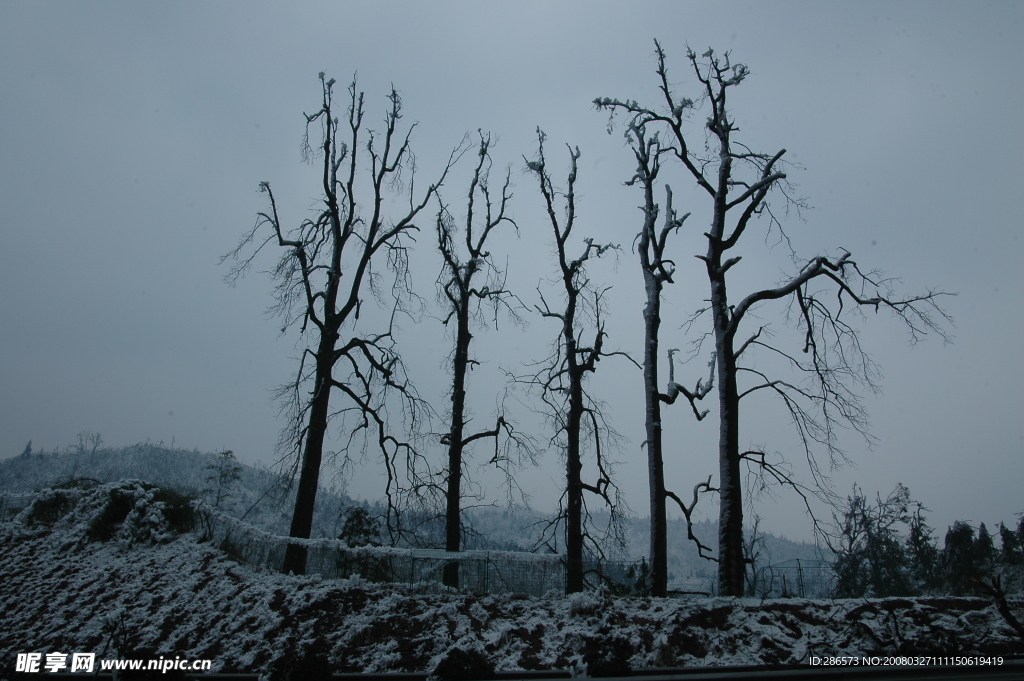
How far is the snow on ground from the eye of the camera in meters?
7.73

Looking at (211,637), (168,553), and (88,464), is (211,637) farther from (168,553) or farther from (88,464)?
(88,464)

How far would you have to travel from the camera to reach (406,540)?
16.6 meters

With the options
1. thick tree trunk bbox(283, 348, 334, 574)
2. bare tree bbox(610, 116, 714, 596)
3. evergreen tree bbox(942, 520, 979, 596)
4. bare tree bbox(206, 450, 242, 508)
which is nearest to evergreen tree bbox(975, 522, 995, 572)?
evergreen tree bbox(942, 520, 979, 596)

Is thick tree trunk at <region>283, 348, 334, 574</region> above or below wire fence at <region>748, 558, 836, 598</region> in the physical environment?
above

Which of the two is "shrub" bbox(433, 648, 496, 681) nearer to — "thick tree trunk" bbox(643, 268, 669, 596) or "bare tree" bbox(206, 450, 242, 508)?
"thick tree trunk" bbox(643, 268, 669, 596)

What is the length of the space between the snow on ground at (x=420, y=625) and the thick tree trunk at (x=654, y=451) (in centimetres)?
239

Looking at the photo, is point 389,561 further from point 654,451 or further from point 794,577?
point 794,577

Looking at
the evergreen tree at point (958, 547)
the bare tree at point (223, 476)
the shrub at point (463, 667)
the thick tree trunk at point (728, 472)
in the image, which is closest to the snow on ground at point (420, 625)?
the shrub at point (463, 667)

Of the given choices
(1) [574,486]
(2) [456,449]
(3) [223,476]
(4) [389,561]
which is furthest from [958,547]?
(3) [223,476]

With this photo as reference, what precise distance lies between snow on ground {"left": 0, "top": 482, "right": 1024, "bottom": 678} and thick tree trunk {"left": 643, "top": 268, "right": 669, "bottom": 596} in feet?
7.86

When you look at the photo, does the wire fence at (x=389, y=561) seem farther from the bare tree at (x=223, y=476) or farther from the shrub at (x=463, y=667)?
the bare tree at (x=223, y=476)

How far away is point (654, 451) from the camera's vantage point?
13.2 meters

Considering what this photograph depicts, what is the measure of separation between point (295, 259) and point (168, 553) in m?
8.11

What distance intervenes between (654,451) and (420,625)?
6.69 meters
